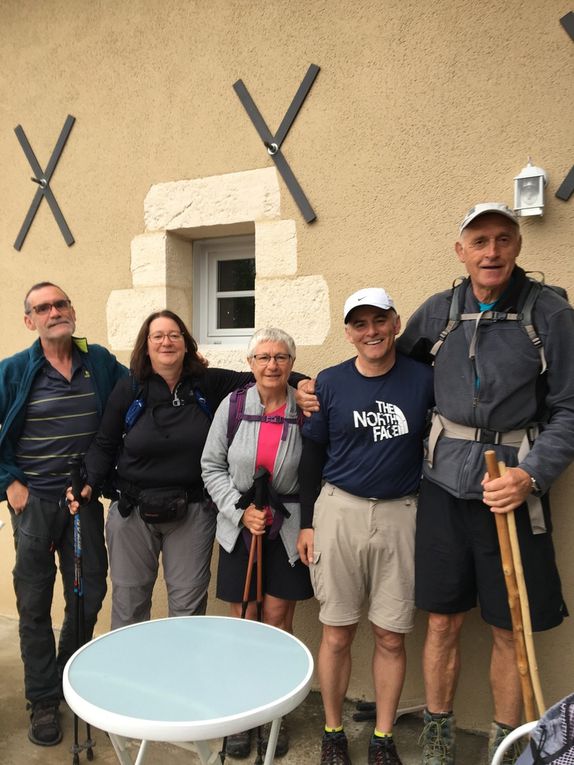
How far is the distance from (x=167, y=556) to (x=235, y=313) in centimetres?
136

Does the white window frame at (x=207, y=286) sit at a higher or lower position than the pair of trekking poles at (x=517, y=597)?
higher

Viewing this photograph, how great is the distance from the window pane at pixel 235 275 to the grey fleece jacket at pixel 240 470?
3.71ft

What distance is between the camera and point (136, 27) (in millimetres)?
3188

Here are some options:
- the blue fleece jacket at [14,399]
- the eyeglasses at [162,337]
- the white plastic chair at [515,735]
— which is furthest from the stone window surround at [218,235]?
the white plastic chair at [515,735]

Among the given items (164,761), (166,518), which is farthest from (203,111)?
(164,761)

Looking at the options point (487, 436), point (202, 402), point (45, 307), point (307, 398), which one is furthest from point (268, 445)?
point (45, 307)

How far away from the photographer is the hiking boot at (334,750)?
2.22 m

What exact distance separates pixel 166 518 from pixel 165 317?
0.79 m

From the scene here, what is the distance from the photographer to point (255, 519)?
7.34 feet

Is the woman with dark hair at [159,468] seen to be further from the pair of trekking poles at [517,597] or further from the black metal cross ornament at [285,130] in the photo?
the pair of trekking poles at [517,597]

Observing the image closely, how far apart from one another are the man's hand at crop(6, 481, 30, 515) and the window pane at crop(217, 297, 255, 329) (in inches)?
51.5

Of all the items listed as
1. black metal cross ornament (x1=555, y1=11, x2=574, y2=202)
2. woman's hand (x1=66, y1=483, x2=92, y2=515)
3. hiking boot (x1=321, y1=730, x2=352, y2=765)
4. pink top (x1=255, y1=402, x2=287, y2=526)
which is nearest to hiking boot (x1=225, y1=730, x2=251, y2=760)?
hiking boot (x1=321, y1=730, x2=352, y2=765)

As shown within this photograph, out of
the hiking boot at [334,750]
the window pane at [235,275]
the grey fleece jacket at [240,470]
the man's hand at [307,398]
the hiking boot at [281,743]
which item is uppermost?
the window pane at [235,275]

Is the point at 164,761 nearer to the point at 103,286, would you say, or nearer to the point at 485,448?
the point at 485,448
